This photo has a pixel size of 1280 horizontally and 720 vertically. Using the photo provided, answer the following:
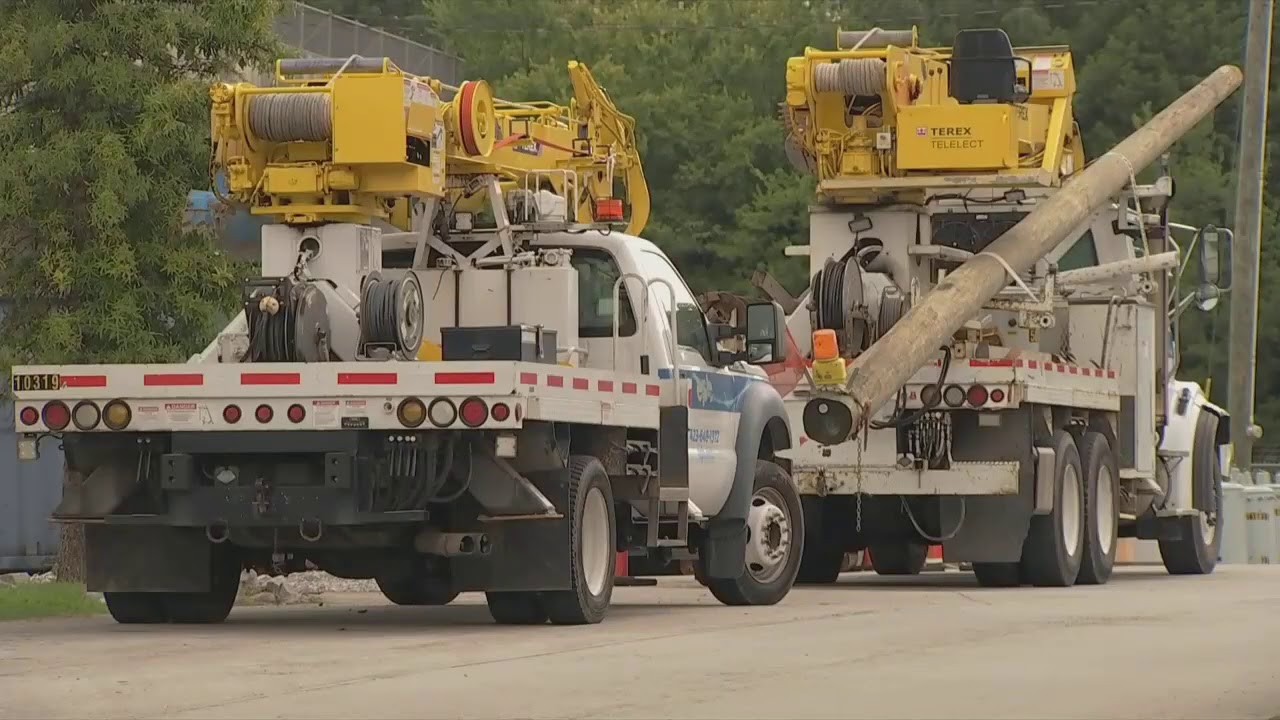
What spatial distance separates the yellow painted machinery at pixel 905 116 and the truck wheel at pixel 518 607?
6.52 m

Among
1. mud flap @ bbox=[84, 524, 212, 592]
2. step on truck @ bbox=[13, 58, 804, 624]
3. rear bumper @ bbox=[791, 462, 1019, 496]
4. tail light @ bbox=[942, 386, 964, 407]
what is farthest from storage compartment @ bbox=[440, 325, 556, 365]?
tail light @ bbox=[942, 386, 964, 407]

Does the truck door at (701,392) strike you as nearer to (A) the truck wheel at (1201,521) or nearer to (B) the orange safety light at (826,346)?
(B) the orange safety light at (826,346)

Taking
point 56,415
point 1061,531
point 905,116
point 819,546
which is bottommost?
point 819,546

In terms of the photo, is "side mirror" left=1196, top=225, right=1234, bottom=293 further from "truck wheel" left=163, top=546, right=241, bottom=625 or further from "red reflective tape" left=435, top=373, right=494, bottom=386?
"red reflective tape" left=435, top=373, right=494, bottom=386

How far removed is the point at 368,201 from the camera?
17109mm

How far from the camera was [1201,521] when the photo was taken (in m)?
26.0

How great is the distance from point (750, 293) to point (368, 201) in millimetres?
38262

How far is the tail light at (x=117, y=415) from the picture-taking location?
1577 cm

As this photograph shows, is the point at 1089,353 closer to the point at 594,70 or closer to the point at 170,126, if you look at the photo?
the point at 170,126

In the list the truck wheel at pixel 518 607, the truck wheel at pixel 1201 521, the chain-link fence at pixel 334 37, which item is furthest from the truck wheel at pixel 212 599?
the chain-link fence at pixel 334 37

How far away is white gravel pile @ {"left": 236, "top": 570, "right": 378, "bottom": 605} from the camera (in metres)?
20.4

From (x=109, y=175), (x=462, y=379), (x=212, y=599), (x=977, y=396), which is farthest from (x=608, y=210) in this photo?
(x=109, y=175)

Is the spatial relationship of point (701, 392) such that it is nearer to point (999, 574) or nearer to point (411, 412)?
point (411, 412)

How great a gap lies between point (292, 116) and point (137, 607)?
3012mm
